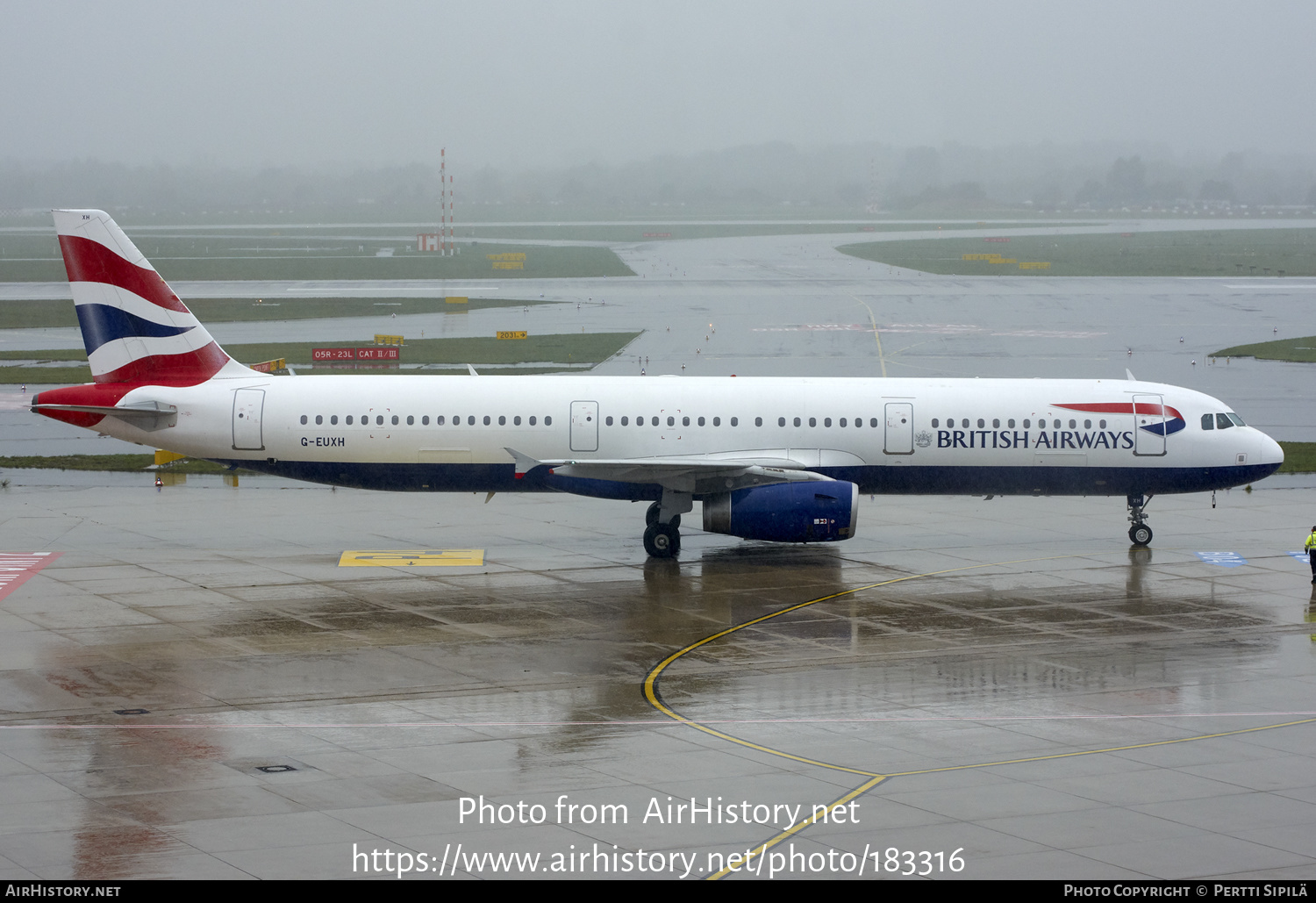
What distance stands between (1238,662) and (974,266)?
10882cm

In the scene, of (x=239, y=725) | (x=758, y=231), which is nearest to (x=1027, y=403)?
(x=239, y=725)

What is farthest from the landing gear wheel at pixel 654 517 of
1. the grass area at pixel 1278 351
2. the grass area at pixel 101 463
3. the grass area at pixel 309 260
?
the grass area at pixel 309 260

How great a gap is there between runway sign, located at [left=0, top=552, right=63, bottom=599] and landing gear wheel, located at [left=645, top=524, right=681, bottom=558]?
13388mm

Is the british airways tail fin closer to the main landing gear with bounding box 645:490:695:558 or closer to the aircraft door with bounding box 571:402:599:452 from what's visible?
the aircraft door with bounding box 571:402:599:452

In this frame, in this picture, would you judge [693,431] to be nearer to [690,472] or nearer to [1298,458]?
[690,472]

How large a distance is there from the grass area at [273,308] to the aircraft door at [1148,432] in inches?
2384

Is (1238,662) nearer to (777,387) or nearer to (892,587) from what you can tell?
(892,587)

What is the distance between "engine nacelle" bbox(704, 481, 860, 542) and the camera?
29219mm

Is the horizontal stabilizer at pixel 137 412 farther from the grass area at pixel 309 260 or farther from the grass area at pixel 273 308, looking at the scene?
the grass area at pixel 309 260

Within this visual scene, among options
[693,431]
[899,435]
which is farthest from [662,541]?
[899,435]

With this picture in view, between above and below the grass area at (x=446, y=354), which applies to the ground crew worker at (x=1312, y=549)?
below

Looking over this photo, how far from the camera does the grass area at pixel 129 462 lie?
4181 centimetres

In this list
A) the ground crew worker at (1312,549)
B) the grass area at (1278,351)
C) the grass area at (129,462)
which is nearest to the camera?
the ground crew worker at (1312,549)

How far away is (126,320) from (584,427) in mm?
11218
